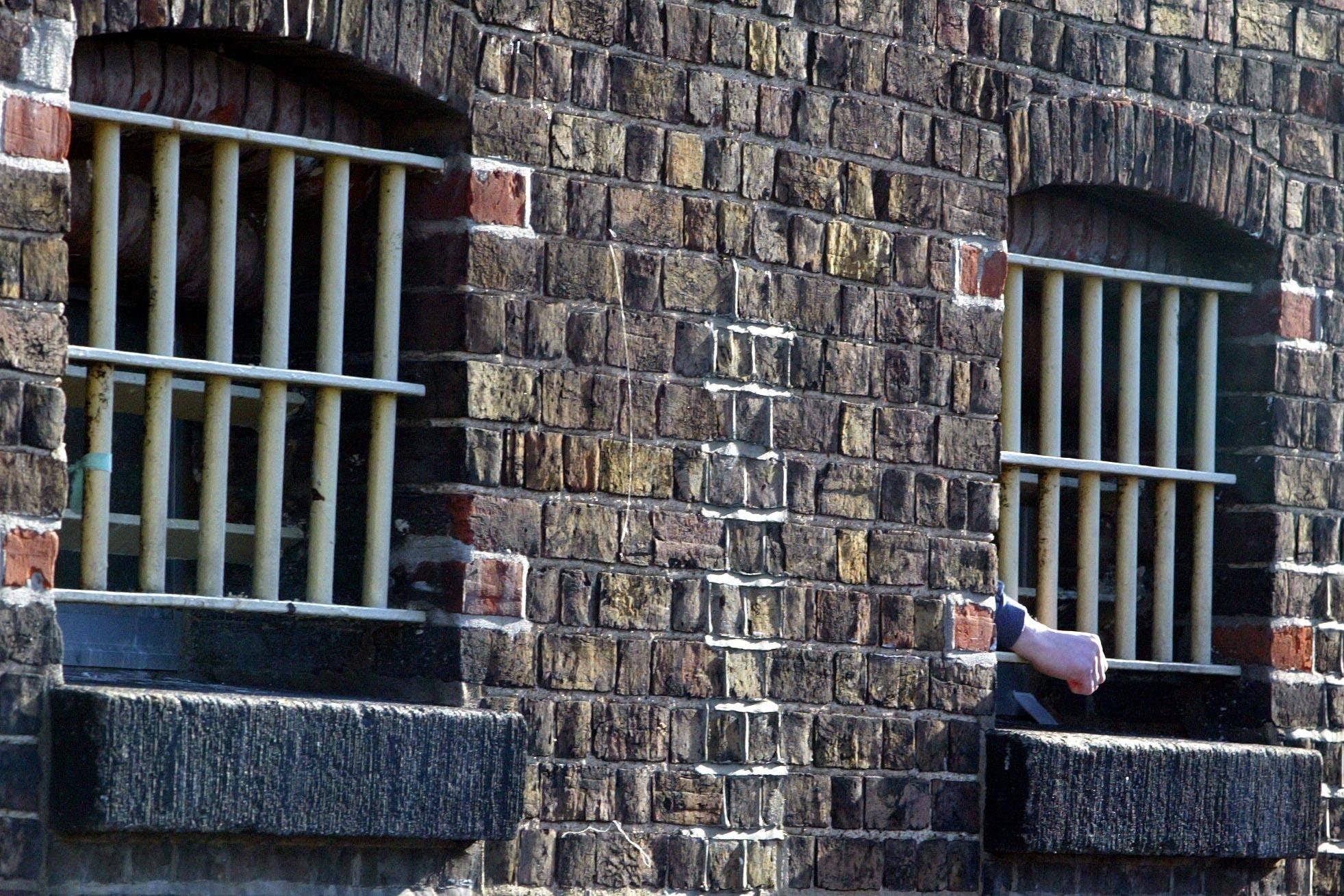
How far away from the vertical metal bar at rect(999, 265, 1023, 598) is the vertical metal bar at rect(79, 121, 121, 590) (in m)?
2.38

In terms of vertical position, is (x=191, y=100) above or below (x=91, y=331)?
above

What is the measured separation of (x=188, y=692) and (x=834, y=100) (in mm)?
2180

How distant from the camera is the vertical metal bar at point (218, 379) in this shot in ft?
16.0

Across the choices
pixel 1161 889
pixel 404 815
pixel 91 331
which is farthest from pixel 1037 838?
pixel 91 331

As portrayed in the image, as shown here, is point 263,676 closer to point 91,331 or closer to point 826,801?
point 91,331

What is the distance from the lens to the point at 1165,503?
6320mm

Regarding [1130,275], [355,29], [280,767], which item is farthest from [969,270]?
[280,767]

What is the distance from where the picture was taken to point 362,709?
4855 mm

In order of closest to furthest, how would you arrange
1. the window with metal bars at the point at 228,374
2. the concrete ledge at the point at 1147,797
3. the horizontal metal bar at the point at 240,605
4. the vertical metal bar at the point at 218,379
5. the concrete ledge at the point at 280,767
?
the concrete ledge at the point at 280,767 → the horizontal metal bar at the point at 240,605 → the window with metal bars at the point at 228,374 → the vertical metal bar at the point at 218,379 → the concrete ledge at the point at 1147,797

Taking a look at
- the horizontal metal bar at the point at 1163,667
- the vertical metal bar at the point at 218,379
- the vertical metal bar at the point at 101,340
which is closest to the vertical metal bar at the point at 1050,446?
the horizontal metal bar at the point at 1163,667

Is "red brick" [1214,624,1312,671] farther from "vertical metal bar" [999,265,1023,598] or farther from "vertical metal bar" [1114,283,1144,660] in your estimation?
"vertical metal bar" [999,265,1023,598]

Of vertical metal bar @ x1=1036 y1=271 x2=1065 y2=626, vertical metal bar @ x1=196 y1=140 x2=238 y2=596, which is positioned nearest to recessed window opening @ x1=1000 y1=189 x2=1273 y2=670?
vertical metal bar @ x1=1036 y1=271 x2=1065 y2=626

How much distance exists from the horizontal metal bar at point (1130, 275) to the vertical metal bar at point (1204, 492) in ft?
0.17

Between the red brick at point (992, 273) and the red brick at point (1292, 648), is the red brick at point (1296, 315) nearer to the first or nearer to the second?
the red brick at point (1292, 648)
